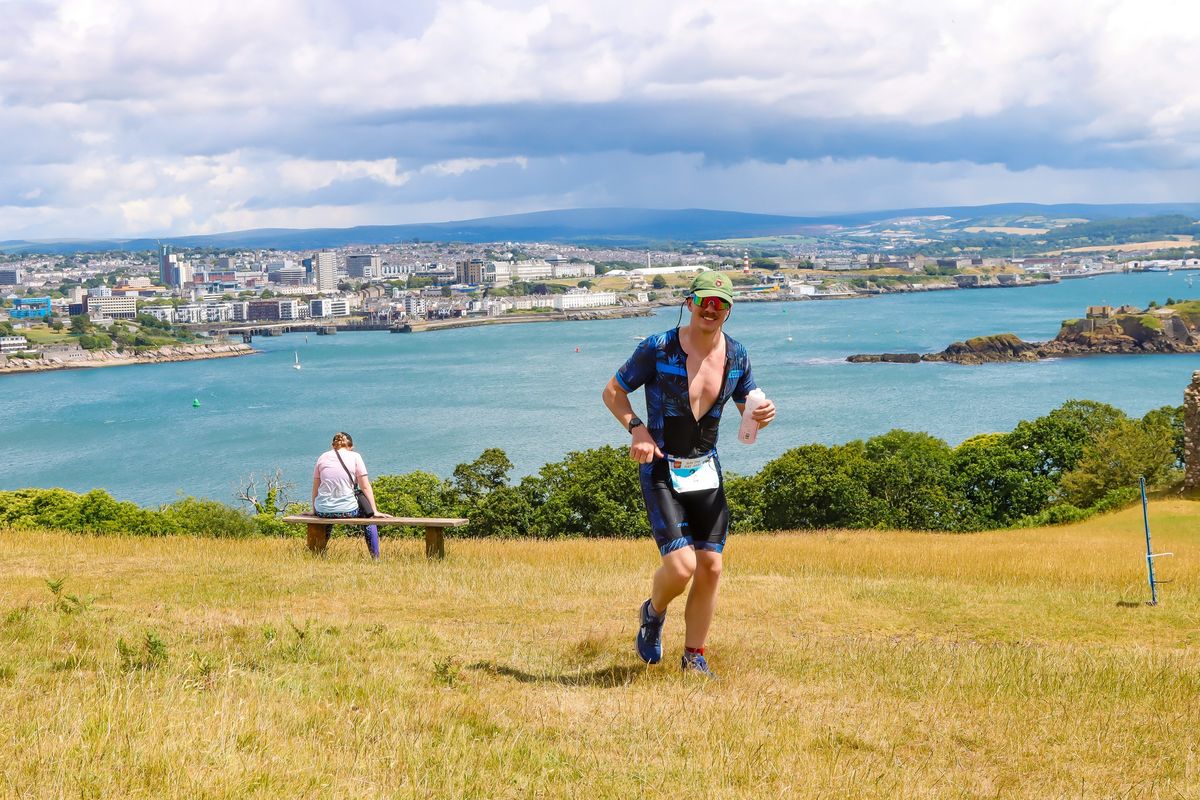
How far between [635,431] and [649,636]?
3.65 feet

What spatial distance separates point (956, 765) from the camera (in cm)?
431

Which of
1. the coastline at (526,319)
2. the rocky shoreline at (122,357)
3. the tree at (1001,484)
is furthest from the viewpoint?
the coastline at (526,319)

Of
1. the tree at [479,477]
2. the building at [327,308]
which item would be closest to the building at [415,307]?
the building at [327,308]

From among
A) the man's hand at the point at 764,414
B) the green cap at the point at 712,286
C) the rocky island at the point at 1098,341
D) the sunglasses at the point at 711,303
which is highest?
the green cap at the point at 712,286

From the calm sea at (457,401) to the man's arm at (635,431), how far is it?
135 feet

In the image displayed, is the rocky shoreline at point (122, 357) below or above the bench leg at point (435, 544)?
below

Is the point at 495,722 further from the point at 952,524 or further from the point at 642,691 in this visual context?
the point at 952,524

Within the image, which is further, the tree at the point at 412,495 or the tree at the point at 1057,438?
the tree at the point at 1057,438

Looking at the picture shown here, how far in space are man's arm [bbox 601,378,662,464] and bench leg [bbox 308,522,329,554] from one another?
18.1 feet

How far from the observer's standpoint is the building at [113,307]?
566ft

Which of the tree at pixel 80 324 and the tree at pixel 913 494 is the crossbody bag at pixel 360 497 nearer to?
the tree at pixel 913 494

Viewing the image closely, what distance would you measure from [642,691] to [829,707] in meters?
0.80

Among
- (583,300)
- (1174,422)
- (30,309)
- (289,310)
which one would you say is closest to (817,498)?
(1174,422)

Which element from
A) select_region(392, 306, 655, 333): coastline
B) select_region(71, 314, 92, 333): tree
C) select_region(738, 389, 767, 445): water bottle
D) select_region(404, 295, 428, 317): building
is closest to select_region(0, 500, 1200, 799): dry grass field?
select_region(738, 389, 767, 445): water bottle
